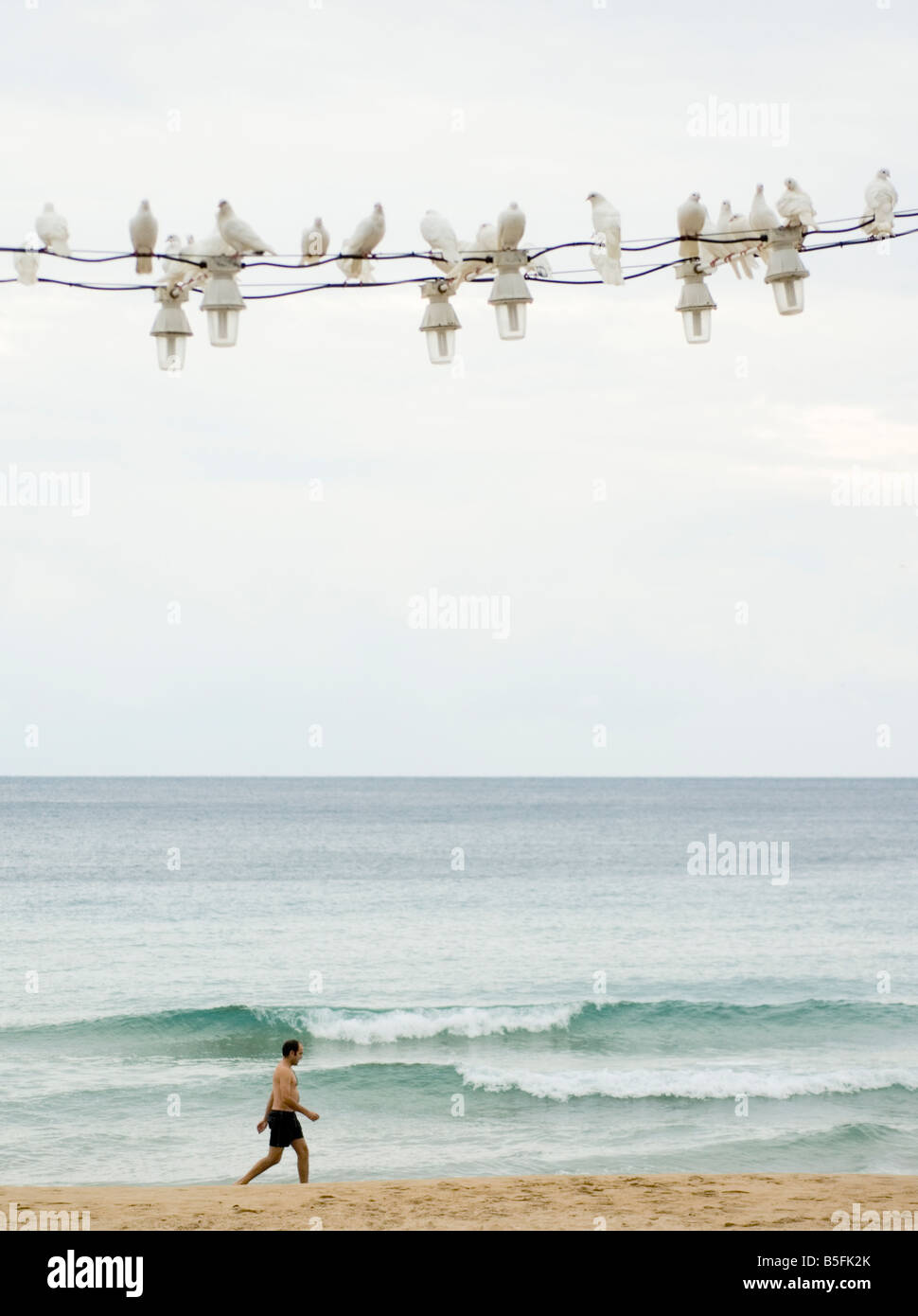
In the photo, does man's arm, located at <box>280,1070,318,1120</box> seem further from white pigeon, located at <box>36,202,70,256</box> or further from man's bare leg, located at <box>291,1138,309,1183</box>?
white pigeon, located at <box>36,202,70,256</box>

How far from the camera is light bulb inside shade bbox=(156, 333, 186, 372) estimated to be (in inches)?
239

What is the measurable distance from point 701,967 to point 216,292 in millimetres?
23088

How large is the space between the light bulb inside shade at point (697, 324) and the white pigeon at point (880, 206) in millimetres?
806

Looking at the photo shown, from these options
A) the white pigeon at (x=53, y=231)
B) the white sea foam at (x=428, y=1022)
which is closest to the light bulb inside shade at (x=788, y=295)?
the white pigeon at (x=53, y=231)

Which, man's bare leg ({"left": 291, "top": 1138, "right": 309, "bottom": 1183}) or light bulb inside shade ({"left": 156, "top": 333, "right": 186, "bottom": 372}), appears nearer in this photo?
light bulb inside shade ({"left": 156, "top": 333, "right": 186, "bottom": 372})

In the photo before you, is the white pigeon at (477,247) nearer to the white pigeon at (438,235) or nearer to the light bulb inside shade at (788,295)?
the white pigeon at (438,235)

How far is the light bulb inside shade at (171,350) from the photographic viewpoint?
6.08 meters

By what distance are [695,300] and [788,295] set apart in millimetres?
441

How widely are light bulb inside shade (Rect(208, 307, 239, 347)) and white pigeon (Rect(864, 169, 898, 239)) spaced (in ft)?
8.94

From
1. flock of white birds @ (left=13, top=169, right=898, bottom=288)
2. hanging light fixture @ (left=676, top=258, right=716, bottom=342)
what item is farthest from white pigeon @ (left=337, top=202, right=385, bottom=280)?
hanging light fixture @ (left=676, top=258, right=716, bottom=342)

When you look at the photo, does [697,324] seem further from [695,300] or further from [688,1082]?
[688,1082]

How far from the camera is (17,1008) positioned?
21.7 m

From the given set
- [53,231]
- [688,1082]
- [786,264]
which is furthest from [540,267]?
[688,1082]
